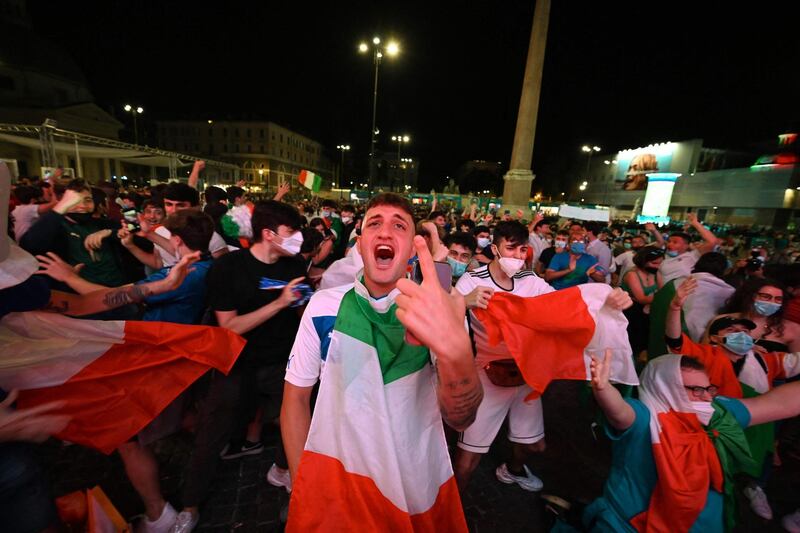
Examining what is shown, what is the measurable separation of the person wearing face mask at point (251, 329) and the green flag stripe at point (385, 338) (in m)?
1.17

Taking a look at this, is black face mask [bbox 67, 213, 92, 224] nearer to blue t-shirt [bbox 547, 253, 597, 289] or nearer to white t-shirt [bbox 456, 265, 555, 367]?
white t-shirt [bbox 456, 265, 555, 367]

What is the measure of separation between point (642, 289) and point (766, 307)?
161 centimetres

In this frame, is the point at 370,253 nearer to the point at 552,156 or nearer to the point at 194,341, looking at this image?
the point at 194,341

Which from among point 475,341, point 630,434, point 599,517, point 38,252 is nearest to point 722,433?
point 630,434

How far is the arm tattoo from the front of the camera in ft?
8.45

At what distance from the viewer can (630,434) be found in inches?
88.3

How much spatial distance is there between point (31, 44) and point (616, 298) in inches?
2439

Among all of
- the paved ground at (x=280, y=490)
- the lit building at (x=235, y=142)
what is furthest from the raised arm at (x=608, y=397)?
the lit building at (x=235, y=142)

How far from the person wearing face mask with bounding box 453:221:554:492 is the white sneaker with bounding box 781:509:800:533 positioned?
7.01 ft

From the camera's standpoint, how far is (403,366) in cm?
160

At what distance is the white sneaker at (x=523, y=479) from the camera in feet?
A: 10.6

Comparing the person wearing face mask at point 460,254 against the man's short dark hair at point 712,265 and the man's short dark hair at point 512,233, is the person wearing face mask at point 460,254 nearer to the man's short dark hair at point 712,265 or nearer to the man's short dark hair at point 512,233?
the man's short dark hair at point 512,233

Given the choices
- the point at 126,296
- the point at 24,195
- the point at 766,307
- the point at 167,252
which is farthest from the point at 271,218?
the point at 24,195

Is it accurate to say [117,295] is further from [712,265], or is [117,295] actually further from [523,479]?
[712,265]
